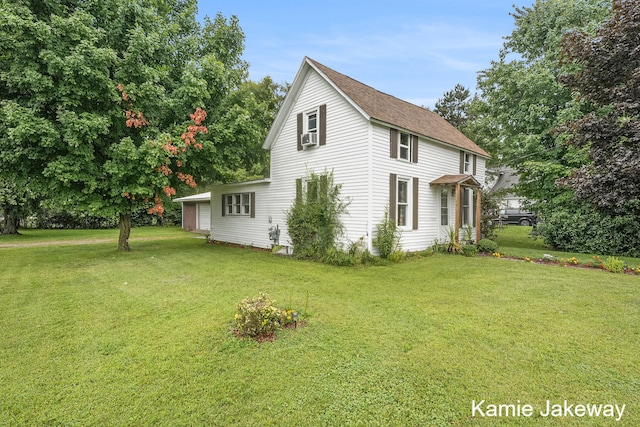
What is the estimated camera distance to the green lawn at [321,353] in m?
2.46

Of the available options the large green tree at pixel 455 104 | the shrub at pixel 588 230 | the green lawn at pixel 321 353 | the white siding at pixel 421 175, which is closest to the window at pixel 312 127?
the white siding at pixel 421 175

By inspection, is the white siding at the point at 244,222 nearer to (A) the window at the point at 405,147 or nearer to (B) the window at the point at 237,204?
(B) the window at the point at 237,204

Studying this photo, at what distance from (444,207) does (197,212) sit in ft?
62.3

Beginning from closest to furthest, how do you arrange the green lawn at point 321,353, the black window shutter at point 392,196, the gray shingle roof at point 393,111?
the green lawn at point 321,353 < the gray shingle roof at point 393,111 < the black window shutter at point 392,196

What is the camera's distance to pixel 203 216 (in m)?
23.1

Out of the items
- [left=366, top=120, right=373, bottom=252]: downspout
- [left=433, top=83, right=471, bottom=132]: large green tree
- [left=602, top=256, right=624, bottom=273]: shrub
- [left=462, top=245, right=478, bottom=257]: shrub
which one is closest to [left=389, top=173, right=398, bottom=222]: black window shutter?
[left=366, top=120, right=373, bottom=252]: downspout

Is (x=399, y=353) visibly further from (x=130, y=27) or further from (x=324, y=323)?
(x=130, y=27)

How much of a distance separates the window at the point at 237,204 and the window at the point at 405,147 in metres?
6.94

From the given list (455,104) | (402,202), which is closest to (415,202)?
(402,202)

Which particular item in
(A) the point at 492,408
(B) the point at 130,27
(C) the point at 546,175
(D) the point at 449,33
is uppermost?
(D) the point at 449,33

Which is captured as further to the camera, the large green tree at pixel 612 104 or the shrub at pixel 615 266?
the shrub at pixel 615 266

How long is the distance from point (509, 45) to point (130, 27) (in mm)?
18389

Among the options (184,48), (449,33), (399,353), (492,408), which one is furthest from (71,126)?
(449,33)

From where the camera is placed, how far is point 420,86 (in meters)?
19.0
